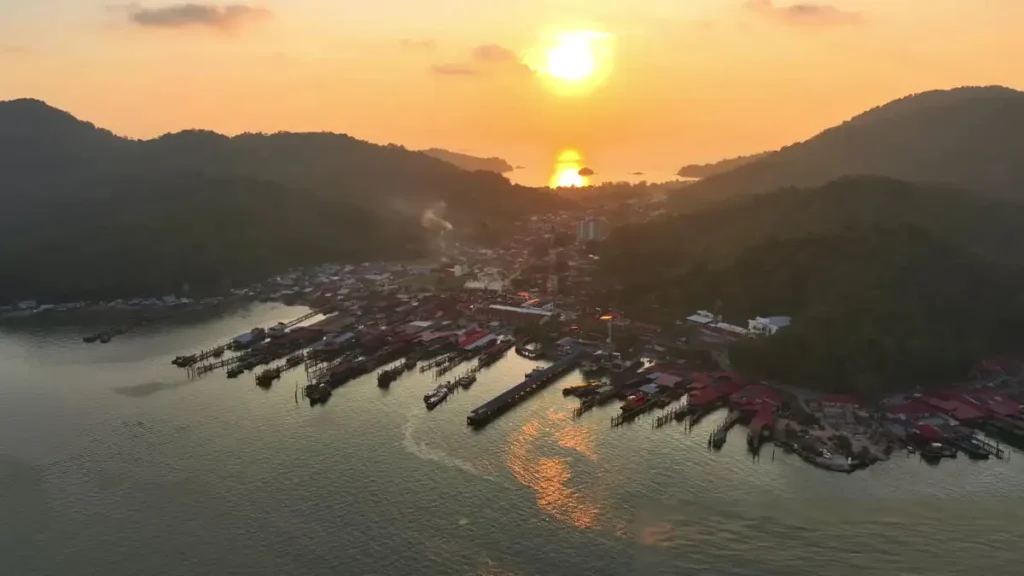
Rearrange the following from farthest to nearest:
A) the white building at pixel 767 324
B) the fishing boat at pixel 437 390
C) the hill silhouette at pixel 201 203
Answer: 1. the hill silhouette at pixel 201 203
2. the white building at pixel 767 324
3. the fishing boat at pixel 437 390

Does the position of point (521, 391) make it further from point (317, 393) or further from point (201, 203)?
point (201, 203)

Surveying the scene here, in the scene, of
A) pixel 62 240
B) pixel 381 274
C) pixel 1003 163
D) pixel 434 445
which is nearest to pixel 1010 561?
pixel 434 445

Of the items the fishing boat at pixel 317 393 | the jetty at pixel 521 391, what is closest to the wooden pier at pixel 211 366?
the fishing boat at pixel 317 393

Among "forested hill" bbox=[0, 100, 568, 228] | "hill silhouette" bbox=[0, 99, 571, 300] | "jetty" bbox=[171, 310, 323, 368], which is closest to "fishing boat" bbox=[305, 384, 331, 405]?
"jetty" bbox=[171, 310, 323, 368]

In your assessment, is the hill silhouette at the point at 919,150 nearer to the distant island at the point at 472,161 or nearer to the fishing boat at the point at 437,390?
the fishing boat at the point at 437,390

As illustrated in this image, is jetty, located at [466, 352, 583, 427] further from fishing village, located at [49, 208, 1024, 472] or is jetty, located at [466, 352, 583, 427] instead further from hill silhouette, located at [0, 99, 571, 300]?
hill silhouette, located at [0, 99, 571, 300]

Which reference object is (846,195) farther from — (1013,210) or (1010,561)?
(1010,561)
